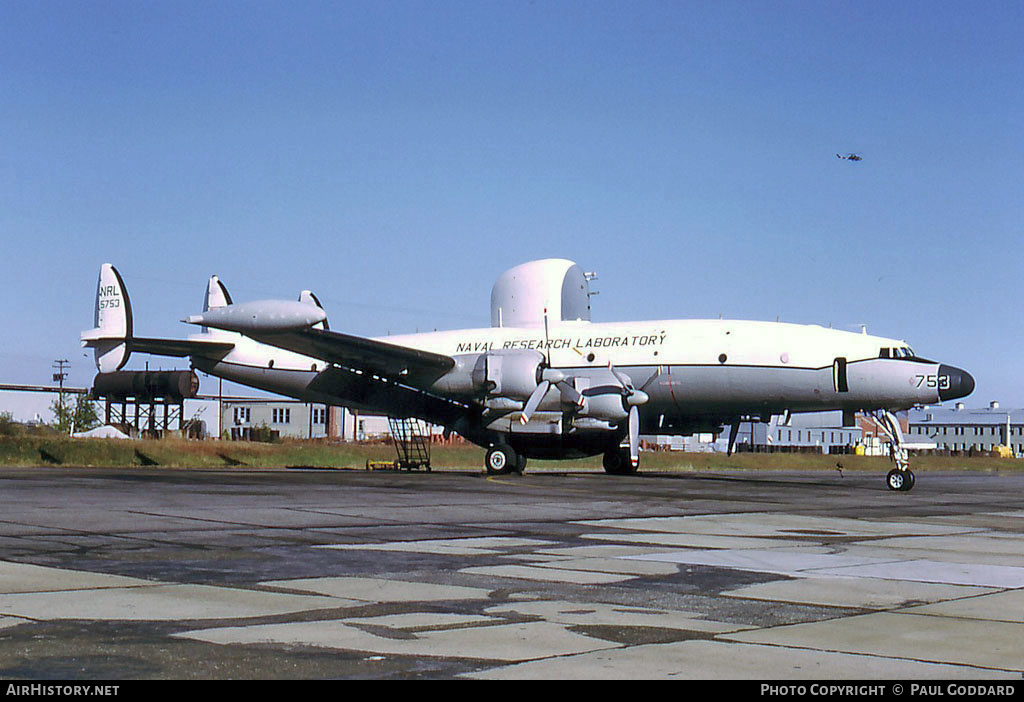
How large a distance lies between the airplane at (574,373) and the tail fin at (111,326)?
0.19 feet

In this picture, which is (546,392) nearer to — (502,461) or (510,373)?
(510,373)

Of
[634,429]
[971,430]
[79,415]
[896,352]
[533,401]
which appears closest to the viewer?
[896,352]

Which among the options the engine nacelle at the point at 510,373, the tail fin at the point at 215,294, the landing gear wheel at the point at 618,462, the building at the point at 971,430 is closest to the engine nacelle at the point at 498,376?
the engine nacelle at the point at 510,373

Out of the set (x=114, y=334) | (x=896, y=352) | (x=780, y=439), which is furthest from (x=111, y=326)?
(x=780, y=439)

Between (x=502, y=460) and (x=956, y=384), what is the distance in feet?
45.7

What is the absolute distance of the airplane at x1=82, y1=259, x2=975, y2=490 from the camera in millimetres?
31594

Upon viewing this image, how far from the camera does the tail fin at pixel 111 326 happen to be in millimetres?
37156

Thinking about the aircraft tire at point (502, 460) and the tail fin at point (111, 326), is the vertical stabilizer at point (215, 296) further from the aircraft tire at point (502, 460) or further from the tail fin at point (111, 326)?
the aircraft tire at point (502, 460)

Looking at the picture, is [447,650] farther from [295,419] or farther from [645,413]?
[295,419]

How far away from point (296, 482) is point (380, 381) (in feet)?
33.9

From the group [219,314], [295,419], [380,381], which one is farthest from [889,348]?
[295,419]

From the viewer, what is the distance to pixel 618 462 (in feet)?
128

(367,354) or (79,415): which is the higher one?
(367,354)

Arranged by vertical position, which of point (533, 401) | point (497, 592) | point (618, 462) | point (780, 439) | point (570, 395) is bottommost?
point (497, 592)
